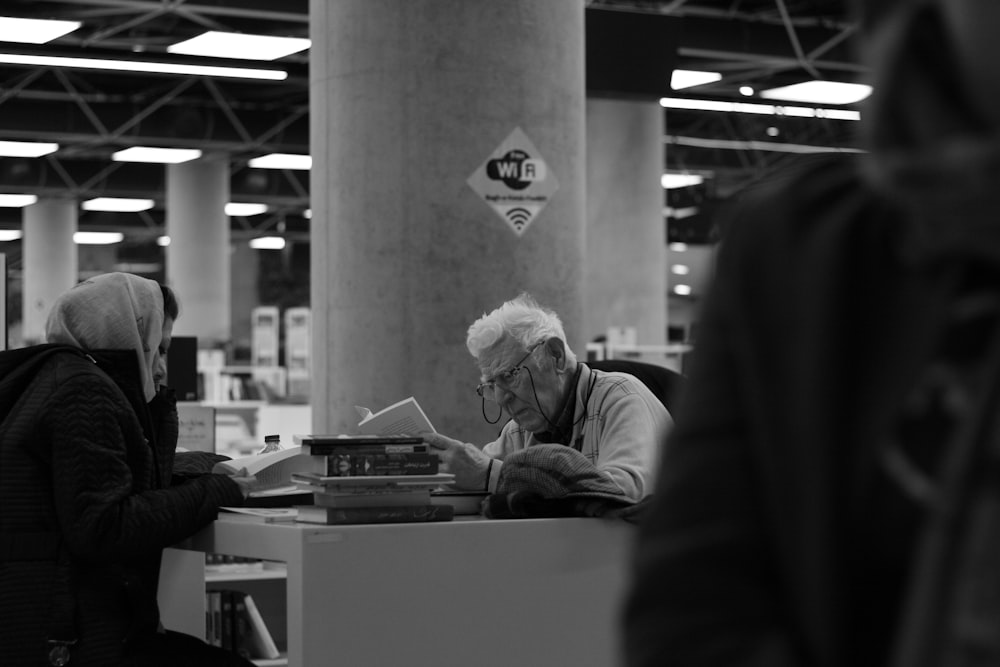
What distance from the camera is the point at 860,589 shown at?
29.9 inches

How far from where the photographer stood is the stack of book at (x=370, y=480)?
3.22 meters

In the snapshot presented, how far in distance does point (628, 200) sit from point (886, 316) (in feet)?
51.6

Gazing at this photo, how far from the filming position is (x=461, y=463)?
12.4ft

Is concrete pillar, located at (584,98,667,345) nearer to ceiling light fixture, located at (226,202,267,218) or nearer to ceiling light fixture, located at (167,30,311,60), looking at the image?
ceiling light fixture, located at (167,30,311,60)

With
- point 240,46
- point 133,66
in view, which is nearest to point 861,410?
point 240,46

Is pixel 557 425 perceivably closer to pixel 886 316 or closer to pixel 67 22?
pixel 886 316

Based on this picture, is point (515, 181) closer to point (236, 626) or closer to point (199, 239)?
point (236, 626)

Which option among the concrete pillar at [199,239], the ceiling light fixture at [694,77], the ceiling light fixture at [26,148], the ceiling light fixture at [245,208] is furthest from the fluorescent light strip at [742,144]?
the ceiling light fixture at [26,148]

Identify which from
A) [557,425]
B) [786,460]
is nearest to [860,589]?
[786,460]

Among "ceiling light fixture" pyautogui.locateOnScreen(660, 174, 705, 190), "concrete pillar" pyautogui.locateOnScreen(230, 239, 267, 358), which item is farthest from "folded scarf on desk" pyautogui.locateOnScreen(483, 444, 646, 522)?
"concrete pillar" pyautogui.locateOnScreen(230, 239, 267, 358)

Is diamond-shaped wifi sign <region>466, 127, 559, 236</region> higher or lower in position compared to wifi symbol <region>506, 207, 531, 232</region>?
higher

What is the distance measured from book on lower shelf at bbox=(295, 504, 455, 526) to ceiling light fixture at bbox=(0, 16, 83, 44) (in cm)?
1105

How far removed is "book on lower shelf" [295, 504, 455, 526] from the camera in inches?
126

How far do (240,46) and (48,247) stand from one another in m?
13.6
